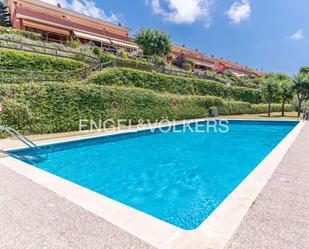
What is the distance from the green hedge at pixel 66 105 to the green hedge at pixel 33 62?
4248mm

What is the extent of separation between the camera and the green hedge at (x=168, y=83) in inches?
655

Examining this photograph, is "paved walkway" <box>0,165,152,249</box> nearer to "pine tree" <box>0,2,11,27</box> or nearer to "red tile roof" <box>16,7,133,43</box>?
"red tile roof" <box>16,7,133,43</box>

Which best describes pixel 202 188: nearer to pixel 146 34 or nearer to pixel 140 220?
pixel 140 220

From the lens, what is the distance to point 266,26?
21969 millimetres

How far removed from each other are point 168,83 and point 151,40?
14776 millimetres

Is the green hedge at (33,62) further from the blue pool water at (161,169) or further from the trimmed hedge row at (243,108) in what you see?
A: the trimmed hedge row at (243,108)

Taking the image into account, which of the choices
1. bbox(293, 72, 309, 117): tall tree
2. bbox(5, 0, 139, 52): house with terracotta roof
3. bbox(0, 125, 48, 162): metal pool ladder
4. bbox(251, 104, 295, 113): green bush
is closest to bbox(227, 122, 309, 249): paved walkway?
bbox(0, 125, 48, 162): metal pool ladder

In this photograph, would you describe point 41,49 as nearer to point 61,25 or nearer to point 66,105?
point 66,105

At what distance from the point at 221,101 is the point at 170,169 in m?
19.8

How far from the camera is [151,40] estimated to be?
33.3 meters

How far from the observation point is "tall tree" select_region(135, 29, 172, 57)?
33312 millimetres

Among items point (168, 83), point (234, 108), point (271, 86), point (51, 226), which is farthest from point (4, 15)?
point (51, 226)

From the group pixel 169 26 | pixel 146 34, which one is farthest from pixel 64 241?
pixel 169 26

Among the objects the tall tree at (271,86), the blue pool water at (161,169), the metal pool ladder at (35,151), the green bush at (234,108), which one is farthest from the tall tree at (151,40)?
the metal pool ladder at (35,151)
